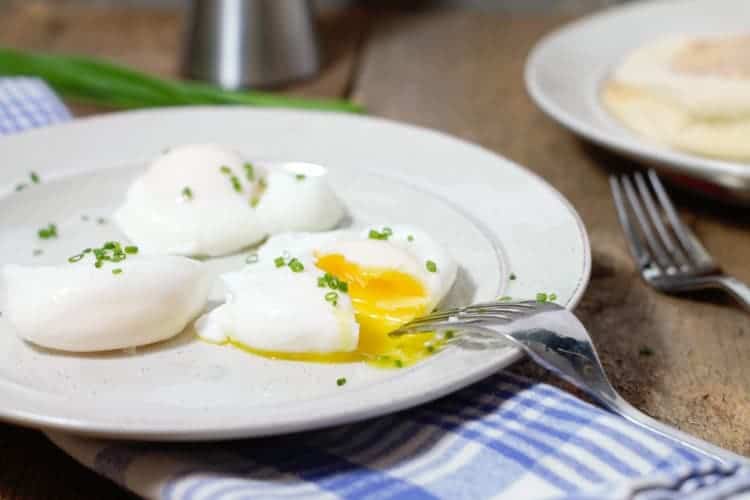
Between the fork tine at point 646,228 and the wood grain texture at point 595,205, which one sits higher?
the fork tine at point 646,228

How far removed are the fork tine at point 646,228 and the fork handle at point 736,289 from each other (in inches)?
3.8

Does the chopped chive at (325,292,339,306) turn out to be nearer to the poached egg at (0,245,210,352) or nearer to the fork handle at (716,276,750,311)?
the poached egg at (0,245,210,352)

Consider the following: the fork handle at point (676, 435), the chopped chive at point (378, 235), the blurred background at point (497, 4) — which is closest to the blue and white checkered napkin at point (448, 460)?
the fork handle at point (676, 435)

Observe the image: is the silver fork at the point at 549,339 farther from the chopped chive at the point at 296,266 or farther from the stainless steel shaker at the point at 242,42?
the stainless steel shaker at the point at 242,42

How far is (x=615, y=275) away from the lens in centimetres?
153

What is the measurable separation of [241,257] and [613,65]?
42.9 inches

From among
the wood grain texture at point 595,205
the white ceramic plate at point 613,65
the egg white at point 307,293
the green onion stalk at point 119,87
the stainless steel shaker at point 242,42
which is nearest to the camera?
the egg white at point 307,293

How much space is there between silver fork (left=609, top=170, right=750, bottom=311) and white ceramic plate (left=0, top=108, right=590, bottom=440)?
0.61ft

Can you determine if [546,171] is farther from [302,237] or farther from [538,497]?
[538,497]

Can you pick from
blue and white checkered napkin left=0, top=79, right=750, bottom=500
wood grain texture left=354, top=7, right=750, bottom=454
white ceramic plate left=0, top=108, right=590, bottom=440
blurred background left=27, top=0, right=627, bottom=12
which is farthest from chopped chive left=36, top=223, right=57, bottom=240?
blurred background left=27, top=0, right=627, bottom=12

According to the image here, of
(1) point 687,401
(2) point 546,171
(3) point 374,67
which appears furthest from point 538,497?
(3) point 374,67

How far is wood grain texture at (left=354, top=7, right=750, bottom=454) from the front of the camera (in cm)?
124

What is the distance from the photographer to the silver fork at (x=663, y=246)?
1448 millimetres

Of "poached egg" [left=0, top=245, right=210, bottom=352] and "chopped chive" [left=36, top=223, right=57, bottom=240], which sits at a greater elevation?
"poached egg" [left=0, top=245, right=210, bottom=352]
